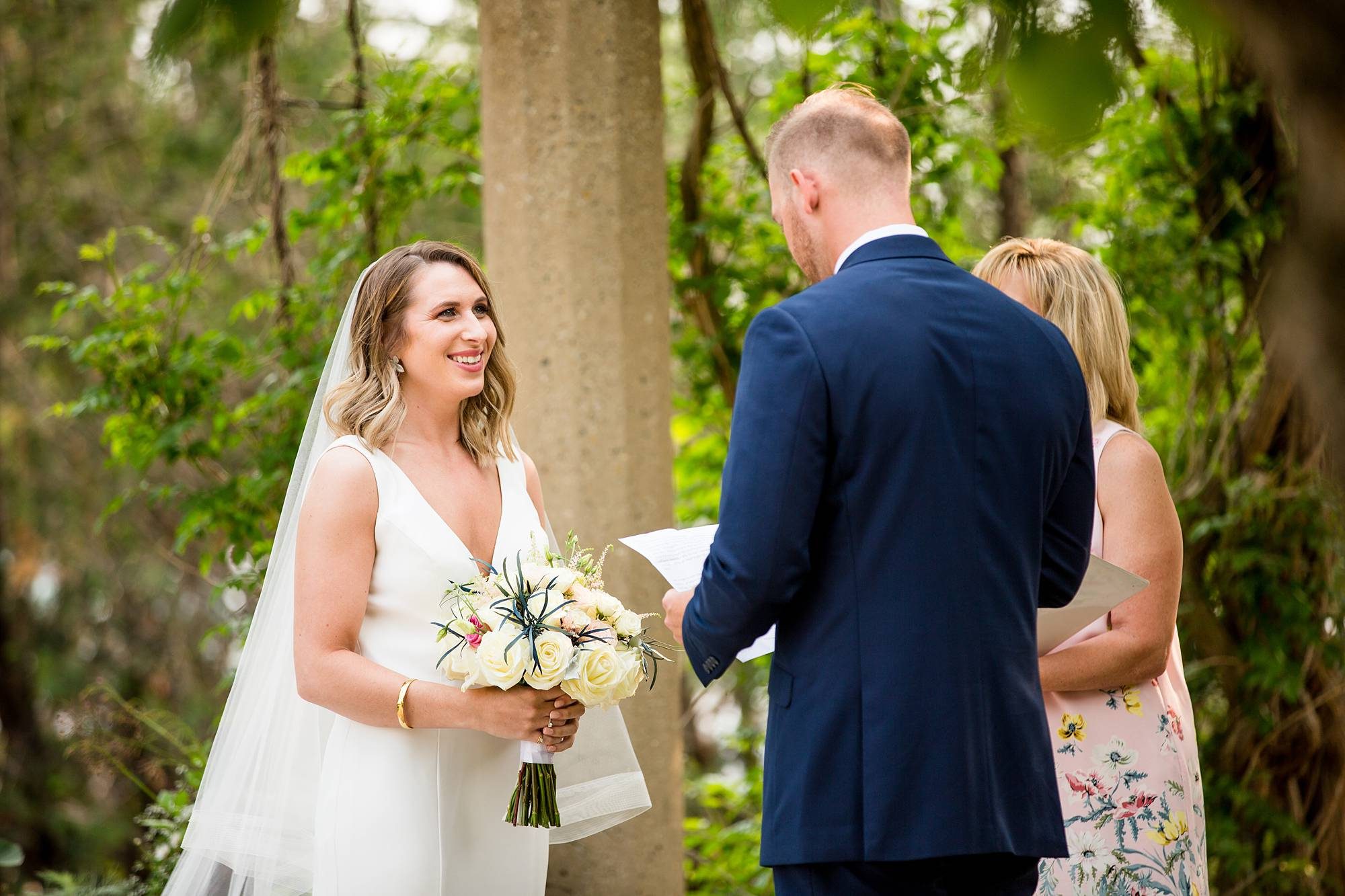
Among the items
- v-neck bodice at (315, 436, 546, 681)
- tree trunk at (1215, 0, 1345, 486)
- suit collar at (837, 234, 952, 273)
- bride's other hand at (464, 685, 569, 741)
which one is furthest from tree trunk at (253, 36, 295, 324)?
tree trunk at (1215, 0, 1345, 486)

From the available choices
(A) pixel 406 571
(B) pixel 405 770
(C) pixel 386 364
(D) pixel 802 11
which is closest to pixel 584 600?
(A) pixel 406 571

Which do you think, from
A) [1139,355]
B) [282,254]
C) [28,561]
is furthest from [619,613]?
[28,561]

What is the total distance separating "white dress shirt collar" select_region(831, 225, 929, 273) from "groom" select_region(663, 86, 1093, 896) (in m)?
0.06

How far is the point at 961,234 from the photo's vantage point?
4.93 meters

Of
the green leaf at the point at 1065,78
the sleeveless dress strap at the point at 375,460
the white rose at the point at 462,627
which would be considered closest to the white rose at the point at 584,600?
the white rose at the point at 462,627

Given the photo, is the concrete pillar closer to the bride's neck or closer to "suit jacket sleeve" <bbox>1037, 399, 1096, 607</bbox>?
the bride's neck

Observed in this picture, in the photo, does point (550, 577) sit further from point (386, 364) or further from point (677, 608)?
point (386, 364)

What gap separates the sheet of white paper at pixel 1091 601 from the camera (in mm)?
2371

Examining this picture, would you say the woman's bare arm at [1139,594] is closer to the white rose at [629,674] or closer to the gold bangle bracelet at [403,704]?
the white rose at [629,674]

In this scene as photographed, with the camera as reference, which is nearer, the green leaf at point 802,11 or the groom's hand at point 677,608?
the green leaf at point 802,11

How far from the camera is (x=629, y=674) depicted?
238 centimetres

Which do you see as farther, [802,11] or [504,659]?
[504,659]

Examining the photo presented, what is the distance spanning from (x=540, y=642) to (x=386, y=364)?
2.72ft

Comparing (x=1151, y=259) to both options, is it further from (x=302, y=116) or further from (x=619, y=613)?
(x=302, y=116)
